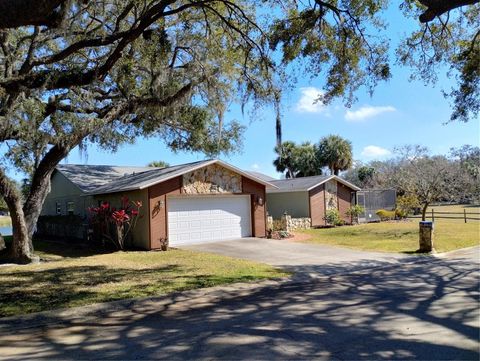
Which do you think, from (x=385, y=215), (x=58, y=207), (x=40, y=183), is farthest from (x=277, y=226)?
(x=58, y=207)

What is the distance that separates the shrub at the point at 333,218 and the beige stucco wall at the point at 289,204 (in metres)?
1.32

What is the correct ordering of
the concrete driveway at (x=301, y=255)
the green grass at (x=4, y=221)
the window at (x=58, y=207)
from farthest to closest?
the green grass at (x=4, y=221), the window at (x=58, y=207), the concrete driveway at (x=301, y=255)

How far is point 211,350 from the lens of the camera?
5.35 meters

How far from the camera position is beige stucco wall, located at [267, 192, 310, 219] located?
29828 mm

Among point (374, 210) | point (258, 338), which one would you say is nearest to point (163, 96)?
point (258, 338)

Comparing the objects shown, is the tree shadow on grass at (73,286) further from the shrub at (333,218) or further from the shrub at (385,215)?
the shrub at (385,215)

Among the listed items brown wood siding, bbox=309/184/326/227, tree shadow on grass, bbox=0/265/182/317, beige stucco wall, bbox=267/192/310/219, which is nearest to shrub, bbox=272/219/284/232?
brown wood siding, bbox=309/184/326/227

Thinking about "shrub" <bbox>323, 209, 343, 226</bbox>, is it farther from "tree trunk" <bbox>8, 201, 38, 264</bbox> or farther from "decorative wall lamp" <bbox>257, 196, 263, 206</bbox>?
"tree trunk" <bbox>8, 201, 38, 264</bbox>

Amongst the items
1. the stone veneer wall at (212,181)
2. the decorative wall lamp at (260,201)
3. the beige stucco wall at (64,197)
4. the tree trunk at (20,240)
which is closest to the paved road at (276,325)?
the tree trunk at (20,240)

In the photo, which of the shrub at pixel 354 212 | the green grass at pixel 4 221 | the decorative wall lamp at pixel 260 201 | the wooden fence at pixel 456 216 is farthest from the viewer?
the green grass at pixel 4 221

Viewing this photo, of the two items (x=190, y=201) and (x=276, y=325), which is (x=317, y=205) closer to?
(x=190, y=201)

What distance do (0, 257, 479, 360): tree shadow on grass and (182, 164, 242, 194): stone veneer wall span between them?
1035cm

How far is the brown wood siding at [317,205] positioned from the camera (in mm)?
29391

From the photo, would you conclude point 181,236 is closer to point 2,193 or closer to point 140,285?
point 2,193
